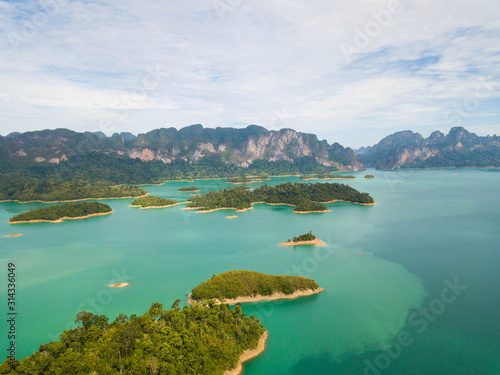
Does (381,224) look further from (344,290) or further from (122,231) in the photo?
(122,231)

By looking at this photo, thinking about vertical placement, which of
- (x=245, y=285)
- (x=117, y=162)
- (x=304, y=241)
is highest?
(x=117, y=162)

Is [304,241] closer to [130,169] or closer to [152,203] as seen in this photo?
[152,203]

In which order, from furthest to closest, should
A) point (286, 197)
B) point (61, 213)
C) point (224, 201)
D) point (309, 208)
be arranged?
point (286, 197)
point (224, 201)
point (309, 208)
point (61, 213)

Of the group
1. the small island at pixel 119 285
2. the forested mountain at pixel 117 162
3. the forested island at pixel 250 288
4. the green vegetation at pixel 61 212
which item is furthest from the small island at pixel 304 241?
the forested mountain at pixel 117 162

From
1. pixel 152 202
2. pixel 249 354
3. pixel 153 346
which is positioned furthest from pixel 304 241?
pixel 152 202

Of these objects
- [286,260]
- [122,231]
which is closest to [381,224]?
[286,260]

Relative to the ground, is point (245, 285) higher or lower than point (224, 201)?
higher

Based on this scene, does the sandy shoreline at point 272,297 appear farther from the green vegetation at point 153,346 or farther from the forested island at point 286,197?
the forested island at point 286,197
